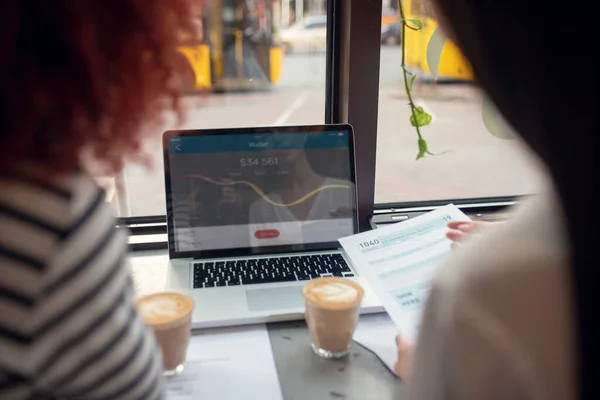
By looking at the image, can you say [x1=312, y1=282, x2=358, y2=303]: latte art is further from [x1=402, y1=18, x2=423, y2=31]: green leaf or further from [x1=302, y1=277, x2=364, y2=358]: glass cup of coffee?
[x1=402, y1=18, x2=423, y2=31]: green leaf

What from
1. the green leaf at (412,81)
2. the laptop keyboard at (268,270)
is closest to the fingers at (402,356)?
the laptop keyboard at (268,270)

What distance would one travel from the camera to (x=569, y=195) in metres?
0.38

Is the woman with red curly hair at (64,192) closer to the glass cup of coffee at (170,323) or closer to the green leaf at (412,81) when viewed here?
the glass cup of coffee at (170,323)

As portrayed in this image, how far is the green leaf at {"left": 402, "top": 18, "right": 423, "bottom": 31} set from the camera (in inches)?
45.9

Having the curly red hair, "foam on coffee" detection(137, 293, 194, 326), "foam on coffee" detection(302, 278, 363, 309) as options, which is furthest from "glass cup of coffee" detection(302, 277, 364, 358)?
the curly red hair

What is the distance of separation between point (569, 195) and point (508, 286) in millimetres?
76

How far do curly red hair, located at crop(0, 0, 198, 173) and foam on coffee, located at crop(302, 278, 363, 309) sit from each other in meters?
0.41

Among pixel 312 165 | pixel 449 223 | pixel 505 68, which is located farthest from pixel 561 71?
pixel 312 165

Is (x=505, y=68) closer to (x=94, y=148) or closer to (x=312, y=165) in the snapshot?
(x=94, y=148)

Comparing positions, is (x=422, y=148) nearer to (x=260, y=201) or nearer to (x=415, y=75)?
(x=415, y=75)

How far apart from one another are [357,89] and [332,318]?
0.57 metres

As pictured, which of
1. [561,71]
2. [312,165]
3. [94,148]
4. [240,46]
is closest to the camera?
[561,71]

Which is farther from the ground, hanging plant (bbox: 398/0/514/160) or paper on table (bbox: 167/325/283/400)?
hanging plant (bbox: 398/0/514/160)

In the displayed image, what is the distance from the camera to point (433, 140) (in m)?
1.55
